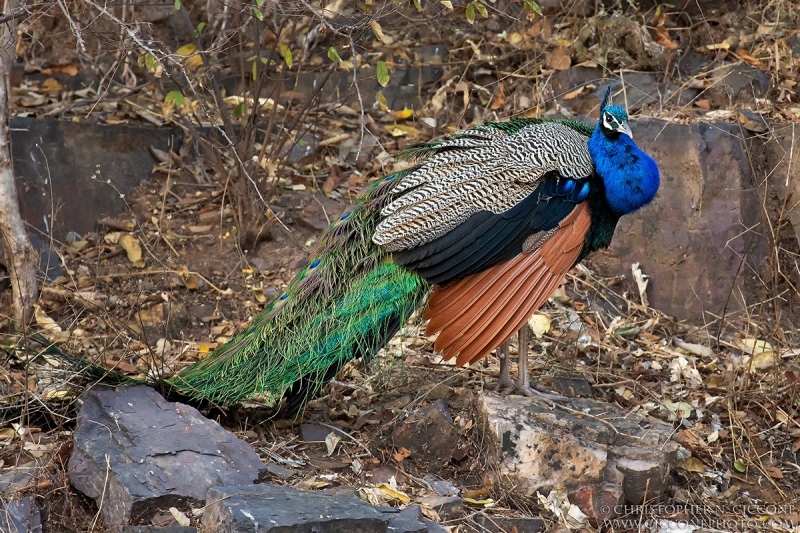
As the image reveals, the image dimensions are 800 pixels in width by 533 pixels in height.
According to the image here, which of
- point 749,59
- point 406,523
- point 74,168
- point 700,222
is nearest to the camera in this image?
point 406,523

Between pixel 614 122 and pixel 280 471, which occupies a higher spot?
pixel 614 122

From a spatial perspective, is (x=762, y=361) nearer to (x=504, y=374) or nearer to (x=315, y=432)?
(x=504, y=374)

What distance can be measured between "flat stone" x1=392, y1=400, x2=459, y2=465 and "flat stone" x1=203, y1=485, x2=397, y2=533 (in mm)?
819

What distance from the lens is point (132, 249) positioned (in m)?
5.32

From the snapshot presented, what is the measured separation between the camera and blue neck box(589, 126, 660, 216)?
12.6ft

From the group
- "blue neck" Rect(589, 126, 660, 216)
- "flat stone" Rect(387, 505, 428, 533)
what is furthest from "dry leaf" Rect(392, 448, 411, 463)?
"blue neck" Rect(589, 126, 660, 216)

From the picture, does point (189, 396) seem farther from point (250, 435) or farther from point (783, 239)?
point (783, 239)

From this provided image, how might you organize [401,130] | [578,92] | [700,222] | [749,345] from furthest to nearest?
1. [401,130]
2. [578,92]
3. [700,222]
4. [749,345]

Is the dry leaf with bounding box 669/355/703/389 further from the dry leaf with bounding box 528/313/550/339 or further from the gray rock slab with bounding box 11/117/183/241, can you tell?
the gray rock slab with bounding box 11/117/183/241

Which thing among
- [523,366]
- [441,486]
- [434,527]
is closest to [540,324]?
[523,366]

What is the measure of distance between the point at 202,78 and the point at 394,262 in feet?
6.39

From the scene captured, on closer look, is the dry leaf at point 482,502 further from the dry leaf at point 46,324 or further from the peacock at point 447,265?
the dry leaf at point 46,324

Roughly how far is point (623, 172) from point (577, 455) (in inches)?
48.0

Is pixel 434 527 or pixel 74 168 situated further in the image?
pixel 74 168
